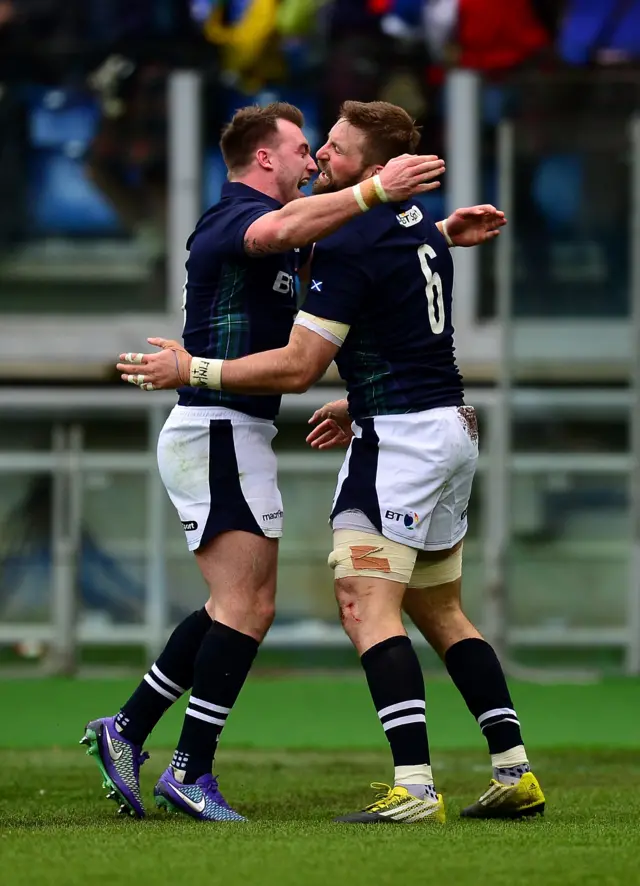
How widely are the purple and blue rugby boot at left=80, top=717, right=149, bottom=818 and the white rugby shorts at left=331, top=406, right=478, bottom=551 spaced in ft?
3.21

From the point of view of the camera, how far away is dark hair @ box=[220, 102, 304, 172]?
17.6 ft

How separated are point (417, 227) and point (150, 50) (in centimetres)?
909

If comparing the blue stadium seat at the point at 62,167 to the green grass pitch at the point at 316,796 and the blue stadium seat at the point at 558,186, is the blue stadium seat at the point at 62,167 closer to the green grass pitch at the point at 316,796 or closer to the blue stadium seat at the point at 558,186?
the blue stadium seat at the point at 558,186

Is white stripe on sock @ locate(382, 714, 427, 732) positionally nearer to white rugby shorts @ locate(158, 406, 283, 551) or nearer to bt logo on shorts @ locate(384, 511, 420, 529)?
bt logo on shorts @ locate(384, 511, 420, 529)

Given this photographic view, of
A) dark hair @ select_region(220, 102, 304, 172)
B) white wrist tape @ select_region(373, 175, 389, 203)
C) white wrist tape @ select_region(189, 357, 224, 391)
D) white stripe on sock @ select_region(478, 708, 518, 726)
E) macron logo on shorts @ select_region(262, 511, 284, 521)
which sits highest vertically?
dark hair @ select_region(220, 102, 304, 172)

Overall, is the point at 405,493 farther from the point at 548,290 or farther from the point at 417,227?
the point at 548,290

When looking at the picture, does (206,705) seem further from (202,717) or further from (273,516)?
(273,516)

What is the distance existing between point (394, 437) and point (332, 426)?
629mm

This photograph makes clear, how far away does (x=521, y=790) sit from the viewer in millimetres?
5000

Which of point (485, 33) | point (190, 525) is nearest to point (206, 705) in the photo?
point (190, 525)

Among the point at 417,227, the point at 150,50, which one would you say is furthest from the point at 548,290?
the point at 417,227

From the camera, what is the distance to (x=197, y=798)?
512cm

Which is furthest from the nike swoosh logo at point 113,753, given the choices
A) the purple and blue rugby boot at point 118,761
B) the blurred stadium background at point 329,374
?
the blurred stadium background at point 329,374

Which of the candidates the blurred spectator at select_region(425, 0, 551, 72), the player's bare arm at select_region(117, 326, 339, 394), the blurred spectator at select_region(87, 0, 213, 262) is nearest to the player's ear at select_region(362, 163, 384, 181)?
the player's bare arm at select_region(117, 326, 339, 394)
